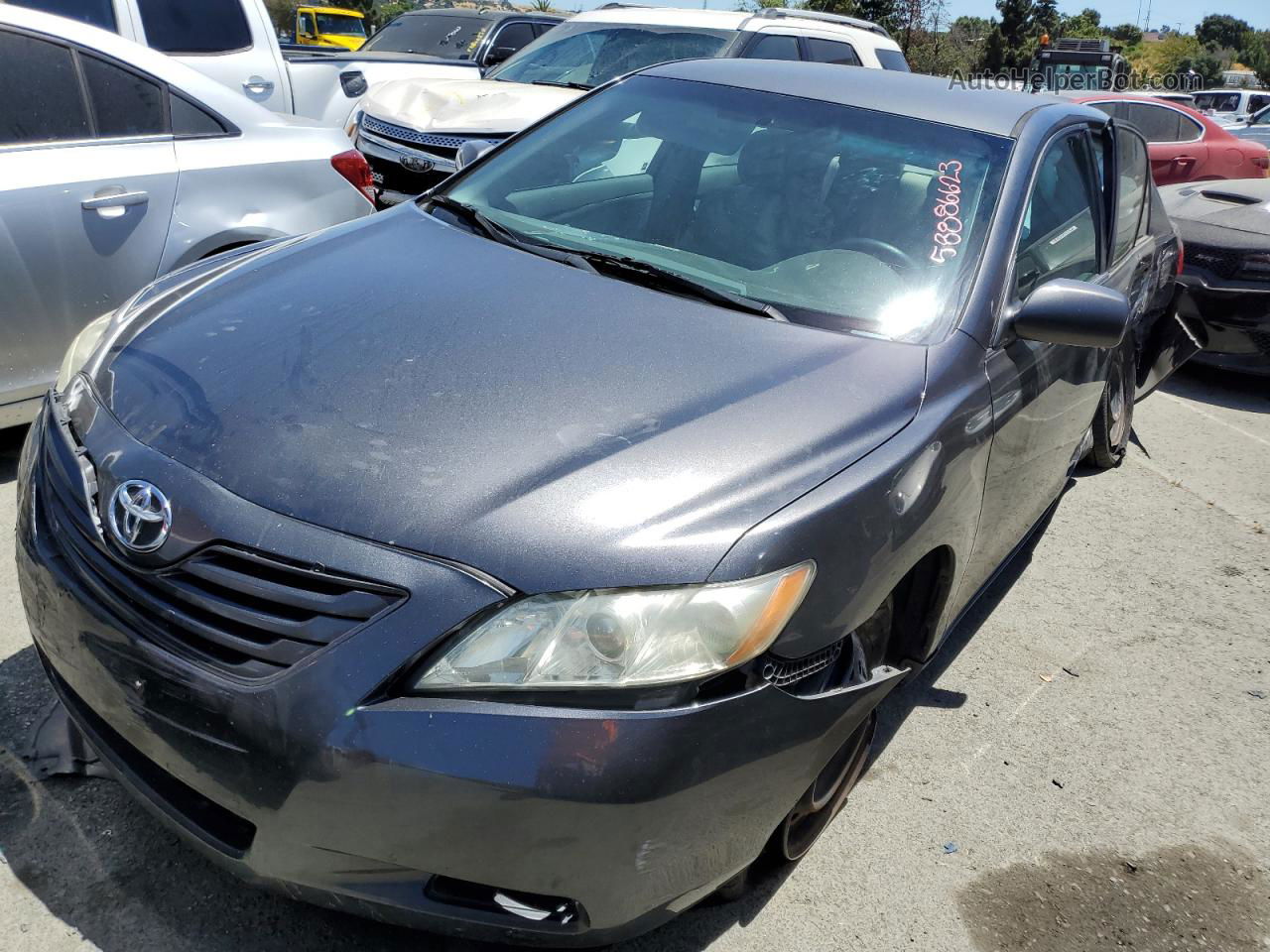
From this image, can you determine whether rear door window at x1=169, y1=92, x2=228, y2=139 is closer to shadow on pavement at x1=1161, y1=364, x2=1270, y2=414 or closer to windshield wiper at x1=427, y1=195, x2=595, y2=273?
windshield wiper at x1=427, y1=195, x2=595, y2=273

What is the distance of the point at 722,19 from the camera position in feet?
27.4

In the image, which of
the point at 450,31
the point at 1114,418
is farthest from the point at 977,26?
the point at 1114,418

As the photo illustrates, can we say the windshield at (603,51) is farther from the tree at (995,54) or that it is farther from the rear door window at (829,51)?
the tree at (995,54)

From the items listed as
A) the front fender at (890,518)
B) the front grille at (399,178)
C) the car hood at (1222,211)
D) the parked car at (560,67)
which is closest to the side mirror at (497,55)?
the parked car at (560,67)

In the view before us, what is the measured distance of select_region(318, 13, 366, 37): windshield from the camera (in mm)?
25712

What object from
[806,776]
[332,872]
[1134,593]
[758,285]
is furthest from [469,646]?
[1134,593]

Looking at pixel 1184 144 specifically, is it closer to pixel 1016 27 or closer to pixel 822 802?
pixel 822 802

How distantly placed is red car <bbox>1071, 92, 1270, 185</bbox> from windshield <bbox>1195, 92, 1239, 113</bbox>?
16.9m

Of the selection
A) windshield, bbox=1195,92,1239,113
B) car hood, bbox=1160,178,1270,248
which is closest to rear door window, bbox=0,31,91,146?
car hood, bbox=1160,178,1270,248

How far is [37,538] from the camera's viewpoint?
7.39 ft

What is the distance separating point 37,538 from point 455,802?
1.09 m

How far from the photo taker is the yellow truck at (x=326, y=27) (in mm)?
25266

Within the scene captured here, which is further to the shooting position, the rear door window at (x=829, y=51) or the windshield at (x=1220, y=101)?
the windshield at (x=1220, y=101)

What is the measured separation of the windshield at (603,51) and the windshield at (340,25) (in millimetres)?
19228
